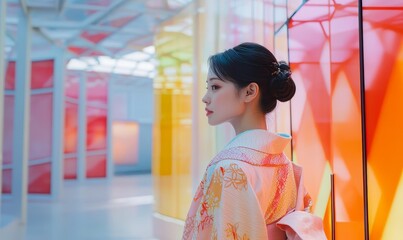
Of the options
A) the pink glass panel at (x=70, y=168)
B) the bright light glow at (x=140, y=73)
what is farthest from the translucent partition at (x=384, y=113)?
the bright light glow at (x=140, y=73)

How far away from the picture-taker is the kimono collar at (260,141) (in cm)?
130

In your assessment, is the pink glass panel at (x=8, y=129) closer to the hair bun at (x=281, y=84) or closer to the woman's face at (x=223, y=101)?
the woman's face at (x=223, y=101)

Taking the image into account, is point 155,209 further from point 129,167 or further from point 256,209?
point 129,167

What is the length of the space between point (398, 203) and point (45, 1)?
7.18 m

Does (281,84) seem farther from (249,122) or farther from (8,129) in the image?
(8,129)

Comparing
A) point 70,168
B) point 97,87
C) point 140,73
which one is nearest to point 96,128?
point 97,87

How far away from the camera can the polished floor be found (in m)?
5.71

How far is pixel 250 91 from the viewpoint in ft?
4.47

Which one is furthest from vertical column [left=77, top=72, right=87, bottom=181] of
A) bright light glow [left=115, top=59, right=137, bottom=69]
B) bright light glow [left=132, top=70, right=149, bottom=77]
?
bright light glow [left=132, top=70, right=149, bottom=77]

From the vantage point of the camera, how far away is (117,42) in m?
10.5

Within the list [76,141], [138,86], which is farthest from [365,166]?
[138,86]

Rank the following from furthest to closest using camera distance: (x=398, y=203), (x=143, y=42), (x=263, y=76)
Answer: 1. (x=143, y=42)
2. (x=398, y=203)
3. (x=263, y=76)

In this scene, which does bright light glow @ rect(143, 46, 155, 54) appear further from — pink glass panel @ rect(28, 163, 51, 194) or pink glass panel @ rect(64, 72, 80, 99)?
pink glass panel @ rect(28, 163, 51, 194)

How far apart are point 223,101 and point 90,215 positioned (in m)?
6.53
